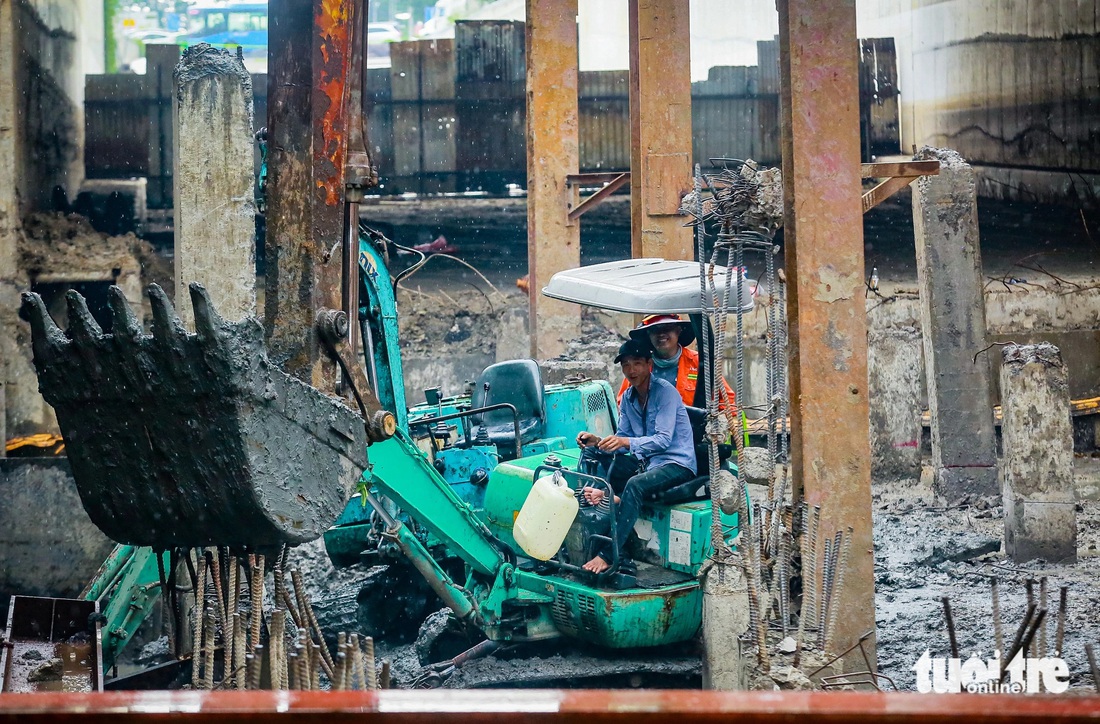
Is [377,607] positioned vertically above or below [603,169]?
below

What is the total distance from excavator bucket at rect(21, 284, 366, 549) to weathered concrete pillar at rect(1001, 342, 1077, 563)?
19.1ft

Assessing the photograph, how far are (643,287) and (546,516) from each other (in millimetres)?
1433

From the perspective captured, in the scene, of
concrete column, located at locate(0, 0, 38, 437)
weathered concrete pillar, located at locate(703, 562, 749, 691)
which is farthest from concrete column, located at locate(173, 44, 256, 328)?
concrete column, located at locate(0, 0, 38, 437)

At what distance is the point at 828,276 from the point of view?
5.08 metres

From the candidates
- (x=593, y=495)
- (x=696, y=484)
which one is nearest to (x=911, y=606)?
(x=696, y=484)

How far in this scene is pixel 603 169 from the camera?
18.1 metres

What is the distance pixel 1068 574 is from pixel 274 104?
21.1 ft

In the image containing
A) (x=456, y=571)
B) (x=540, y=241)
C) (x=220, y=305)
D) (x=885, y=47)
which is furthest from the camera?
(x=885, y=47)

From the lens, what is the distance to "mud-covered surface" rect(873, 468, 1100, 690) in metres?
6.25

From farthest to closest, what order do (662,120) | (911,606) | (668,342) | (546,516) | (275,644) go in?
(662,120) → (911,606) → (668,342) → (546,516) → (275,644)

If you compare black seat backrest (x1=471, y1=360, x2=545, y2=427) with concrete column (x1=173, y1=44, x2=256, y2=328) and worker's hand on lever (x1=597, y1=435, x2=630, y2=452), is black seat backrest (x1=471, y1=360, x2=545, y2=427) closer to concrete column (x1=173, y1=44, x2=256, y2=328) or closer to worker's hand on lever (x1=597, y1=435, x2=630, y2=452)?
worker's hand on lever (x1=597, y1=435, x2=630, y2=452)

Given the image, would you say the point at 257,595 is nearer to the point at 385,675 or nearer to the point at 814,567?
the point at 385,675

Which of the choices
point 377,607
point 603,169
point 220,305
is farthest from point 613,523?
point 603,169

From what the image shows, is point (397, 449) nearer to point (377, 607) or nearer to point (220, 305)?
point (220, 305)
